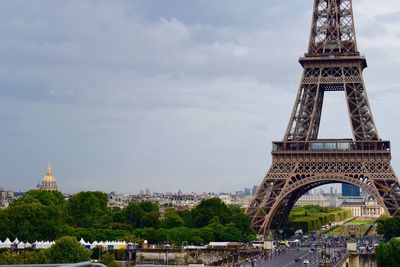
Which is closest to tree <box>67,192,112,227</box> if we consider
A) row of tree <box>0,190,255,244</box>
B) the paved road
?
row of tree <box>0,190,255,244</box>

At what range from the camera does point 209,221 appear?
262 ft

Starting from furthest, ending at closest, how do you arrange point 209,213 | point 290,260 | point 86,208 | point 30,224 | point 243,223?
1. point 86,208
2. point 209,213
3. point 243,223
4. point 30,224
5. point 290,260

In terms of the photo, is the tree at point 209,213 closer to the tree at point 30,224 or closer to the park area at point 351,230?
the tree at point 30,224

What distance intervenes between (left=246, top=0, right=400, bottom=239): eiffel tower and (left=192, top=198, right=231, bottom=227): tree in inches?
280

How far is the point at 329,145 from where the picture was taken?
70562 millimetres

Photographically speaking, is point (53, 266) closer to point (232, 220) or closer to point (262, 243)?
point (262, 243)

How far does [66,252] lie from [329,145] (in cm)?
2981

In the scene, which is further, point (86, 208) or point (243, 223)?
point (86, 208)

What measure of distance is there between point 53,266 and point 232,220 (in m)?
66.2

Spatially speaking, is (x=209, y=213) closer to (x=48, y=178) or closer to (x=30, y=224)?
(x=30, y=224)

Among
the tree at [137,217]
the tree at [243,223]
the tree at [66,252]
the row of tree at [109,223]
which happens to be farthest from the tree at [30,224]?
the tree at [137,217]

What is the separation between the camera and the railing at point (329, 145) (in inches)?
2714

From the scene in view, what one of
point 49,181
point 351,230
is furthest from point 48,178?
point 351,230

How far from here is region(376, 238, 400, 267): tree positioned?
177 feet
